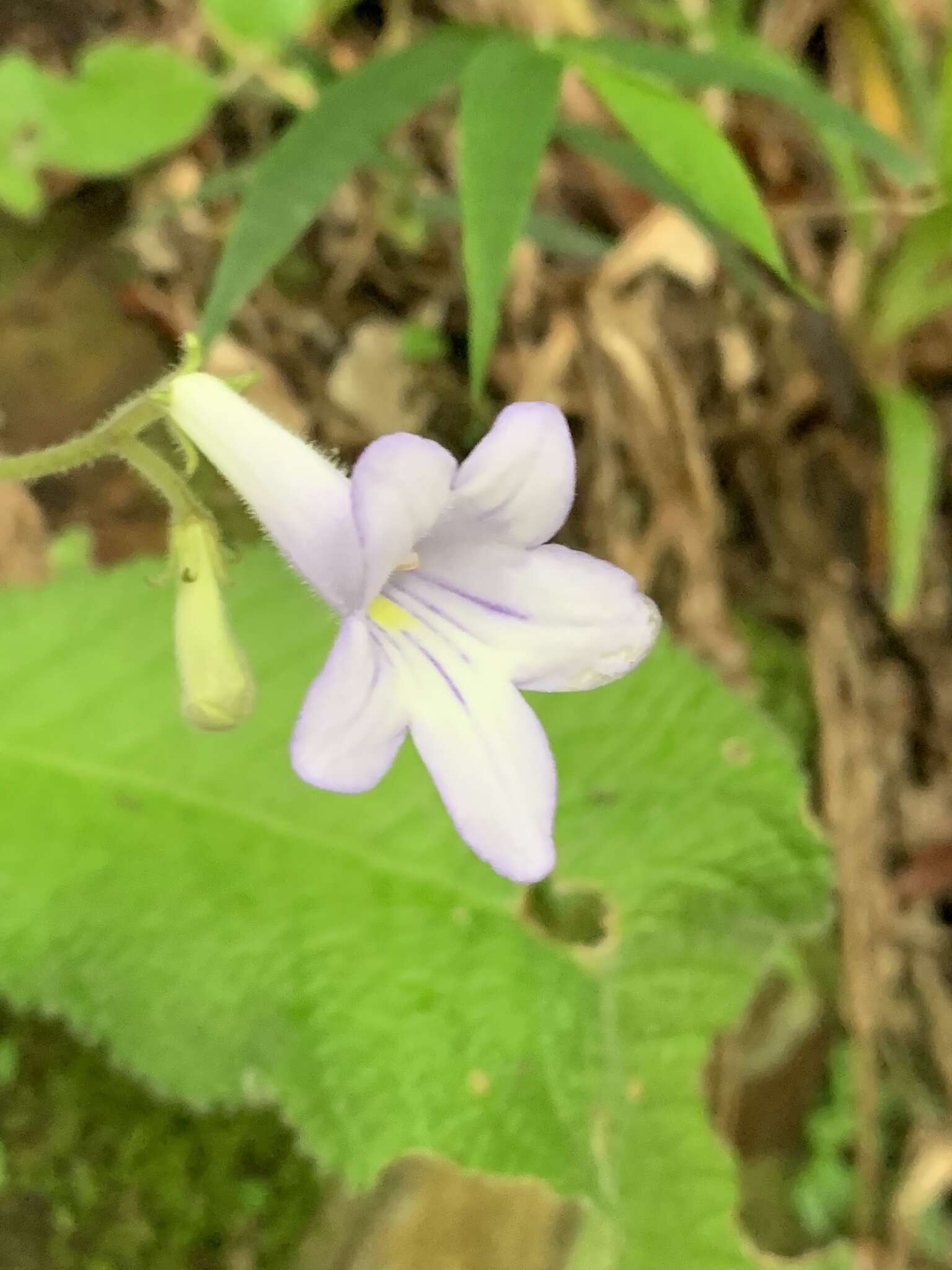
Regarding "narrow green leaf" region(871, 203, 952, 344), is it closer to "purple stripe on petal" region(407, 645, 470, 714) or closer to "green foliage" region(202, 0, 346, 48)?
"green foliage" region(202, 0, 346, 48)

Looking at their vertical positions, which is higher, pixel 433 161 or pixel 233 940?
pixel 433 161

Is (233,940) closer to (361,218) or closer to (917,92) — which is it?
(361,218)

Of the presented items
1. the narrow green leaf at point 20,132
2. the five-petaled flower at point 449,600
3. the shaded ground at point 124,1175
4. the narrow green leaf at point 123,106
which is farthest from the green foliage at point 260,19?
the shaded ground at point 124,1175

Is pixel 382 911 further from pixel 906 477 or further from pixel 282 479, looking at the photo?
pixel 906 477

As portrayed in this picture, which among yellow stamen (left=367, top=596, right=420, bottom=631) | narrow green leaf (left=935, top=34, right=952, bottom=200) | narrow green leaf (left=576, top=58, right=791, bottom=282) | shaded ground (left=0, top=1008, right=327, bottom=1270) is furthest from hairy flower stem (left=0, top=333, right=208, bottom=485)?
narrow green leaf (left=935, top=34, right=952, bottom=200)

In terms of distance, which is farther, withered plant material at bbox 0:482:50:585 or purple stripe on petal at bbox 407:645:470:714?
withered plant material at bbox 0:482:50:585

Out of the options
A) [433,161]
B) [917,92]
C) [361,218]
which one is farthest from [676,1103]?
[917,92]
